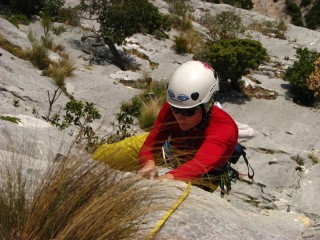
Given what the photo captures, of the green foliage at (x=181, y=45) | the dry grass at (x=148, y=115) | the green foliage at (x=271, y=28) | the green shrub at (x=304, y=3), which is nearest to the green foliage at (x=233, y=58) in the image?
the green foliage at (x=181, y=45)

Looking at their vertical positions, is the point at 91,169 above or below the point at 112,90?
above

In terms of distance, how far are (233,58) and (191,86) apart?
9894 mm

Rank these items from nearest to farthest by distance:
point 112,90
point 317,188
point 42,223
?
point 42,223
point 317,188
point 112,90

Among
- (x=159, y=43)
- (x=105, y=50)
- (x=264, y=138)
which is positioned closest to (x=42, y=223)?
(x=264, y=138)

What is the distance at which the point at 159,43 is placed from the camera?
16.7m

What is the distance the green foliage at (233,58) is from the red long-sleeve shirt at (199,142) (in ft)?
32.0

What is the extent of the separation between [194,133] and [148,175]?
1.07 meters

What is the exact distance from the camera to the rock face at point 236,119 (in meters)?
2.85

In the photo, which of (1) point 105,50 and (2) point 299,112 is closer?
(2) point 299,112

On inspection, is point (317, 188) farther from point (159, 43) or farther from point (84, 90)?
point (159, 43)

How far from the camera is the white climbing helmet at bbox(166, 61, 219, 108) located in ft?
12.4

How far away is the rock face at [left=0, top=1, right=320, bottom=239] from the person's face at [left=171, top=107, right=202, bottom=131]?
20.1 inches

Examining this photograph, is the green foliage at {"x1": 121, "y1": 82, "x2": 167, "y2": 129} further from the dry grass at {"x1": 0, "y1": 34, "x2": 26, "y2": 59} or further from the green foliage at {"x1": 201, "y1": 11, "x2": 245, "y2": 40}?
the green foliage at {"x1": 201, "y1": 11, "x2": 245, "y2": 40}

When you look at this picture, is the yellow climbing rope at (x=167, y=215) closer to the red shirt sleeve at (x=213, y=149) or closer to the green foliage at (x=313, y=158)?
the red shirt sleeve at (x=213, y=149)
